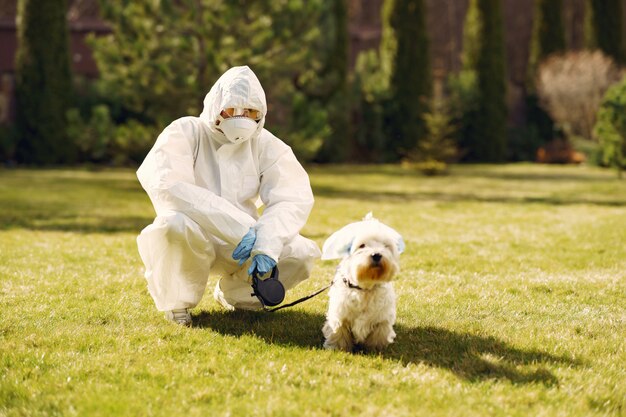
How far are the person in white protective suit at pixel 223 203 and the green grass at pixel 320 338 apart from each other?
0.30 metres

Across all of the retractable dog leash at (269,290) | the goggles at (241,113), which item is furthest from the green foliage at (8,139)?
the retractable dog leash at (269,290)

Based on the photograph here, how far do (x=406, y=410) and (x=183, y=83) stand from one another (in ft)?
37.1

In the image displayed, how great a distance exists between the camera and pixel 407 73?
2225 cm

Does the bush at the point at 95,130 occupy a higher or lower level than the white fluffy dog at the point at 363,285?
higher

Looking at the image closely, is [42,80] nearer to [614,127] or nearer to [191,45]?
[191,45]

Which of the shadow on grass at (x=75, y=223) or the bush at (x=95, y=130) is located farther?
the bush at (x=95, y=130)

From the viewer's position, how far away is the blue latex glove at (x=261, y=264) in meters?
4.17

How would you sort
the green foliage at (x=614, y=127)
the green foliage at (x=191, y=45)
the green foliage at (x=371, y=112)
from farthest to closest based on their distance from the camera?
1. the green foliage at (x=371, y=112)
2. the green foliage at (x=614, y=127)
3. the green foliage at (x=191, y=45)

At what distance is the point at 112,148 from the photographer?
14.7 meters

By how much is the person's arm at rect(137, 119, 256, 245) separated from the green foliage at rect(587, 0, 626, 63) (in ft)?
78.0

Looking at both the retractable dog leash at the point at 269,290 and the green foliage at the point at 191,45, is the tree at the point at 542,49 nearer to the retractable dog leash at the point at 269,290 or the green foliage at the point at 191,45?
the green foliage at the point at 191,45

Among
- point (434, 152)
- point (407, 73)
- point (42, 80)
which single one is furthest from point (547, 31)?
point (42, 80)

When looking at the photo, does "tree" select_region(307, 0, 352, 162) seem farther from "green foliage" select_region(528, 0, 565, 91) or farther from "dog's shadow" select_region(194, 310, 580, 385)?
"dog's shadow" select_region(194, 310, 580, 385)

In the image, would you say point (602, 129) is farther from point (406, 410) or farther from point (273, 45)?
point (406, 410)
